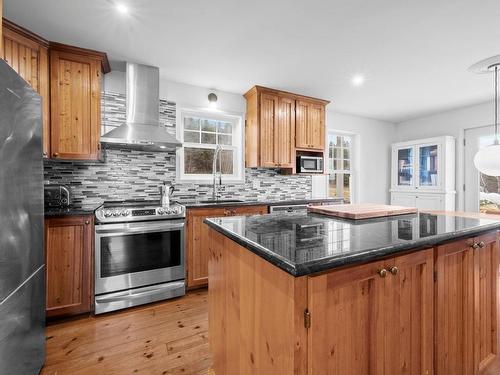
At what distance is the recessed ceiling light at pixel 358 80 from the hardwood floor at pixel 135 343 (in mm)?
2876

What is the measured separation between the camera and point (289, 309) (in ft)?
2.53

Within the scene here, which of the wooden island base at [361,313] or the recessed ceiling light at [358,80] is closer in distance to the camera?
the wooden island base at [361,313]

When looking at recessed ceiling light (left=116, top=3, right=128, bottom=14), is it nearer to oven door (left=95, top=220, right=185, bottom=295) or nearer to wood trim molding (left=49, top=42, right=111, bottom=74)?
wood trim molding (left=49, top=42, right=111, bottom=74)

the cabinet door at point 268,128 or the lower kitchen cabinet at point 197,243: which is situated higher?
the cabinet door at point 268,128

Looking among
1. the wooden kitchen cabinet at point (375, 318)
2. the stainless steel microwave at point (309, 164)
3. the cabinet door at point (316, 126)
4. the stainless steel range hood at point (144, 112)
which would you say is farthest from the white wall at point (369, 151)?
the wooden kitchen cabinet at point (375, 318)

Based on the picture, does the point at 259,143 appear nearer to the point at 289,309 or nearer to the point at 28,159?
the point at 28,159

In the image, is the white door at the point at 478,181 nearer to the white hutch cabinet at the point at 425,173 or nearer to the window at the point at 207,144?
the white hutch cabinet at the point at 425,173

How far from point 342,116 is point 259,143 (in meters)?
2.16

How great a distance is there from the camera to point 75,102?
2.45 metres

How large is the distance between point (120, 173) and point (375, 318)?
289cm

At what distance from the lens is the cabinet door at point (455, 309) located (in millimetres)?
1123

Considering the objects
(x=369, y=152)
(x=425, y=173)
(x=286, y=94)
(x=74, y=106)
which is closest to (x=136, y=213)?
(x=74, y=106)

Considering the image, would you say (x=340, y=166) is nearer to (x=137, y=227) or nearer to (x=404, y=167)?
(x=404, y=167)

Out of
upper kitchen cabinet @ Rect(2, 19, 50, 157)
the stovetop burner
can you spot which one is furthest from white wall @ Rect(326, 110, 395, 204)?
upper kitchen cabinet @ Rect(2, 19, 50, 157)
